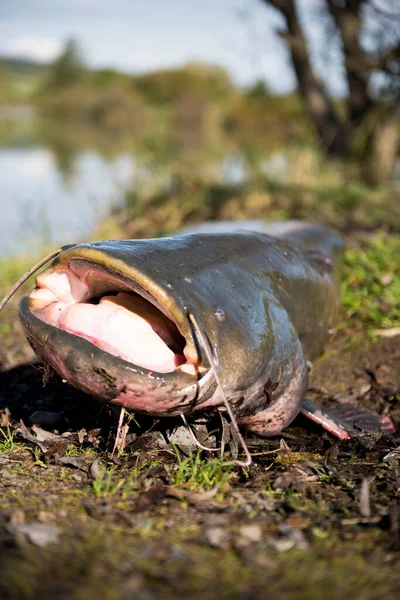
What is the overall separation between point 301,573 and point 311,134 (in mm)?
11079

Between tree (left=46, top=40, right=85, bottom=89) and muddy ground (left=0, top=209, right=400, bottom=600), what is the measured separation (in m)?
70.6

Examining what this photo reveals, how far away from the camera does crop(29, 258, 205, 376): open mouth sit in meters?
2.35

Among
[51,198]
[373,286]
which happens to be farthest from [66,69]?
[373,286]

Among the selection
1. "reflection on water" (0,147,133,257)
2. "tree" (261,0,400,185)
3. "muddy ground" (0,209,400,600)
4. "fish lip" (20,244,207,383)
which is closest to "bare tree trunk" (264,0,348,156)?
"tree" (261,0,400,185)

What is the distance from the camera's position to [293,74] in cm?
1186

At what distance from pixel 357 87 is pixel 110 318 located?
1032 centimetres

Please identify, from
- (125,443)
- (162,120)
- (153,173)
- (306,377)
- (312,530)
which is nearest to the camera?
(312,530)

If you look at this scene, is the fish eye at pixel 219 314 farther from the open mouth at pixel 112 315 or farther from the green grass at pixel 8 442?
the green grass at pixel 8 442

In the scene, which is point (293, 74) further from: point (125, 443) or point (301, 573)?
point (301, 573)

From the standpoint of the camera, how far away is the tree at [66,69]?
7156cm

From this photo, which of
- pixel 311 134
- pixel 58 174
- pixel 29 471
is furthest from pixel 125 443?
pixel 58 174

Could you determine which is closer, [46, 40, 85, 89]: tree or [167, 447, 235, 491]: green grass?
[167, 447, 235, 491]: green grass

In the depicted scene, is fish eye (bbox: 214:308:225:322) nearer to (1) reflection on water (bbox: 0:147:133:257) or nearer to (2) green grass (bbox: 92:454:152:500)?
(2) green grass (bbox: 92:454:152:500)

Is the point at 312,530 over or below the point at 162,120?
below
